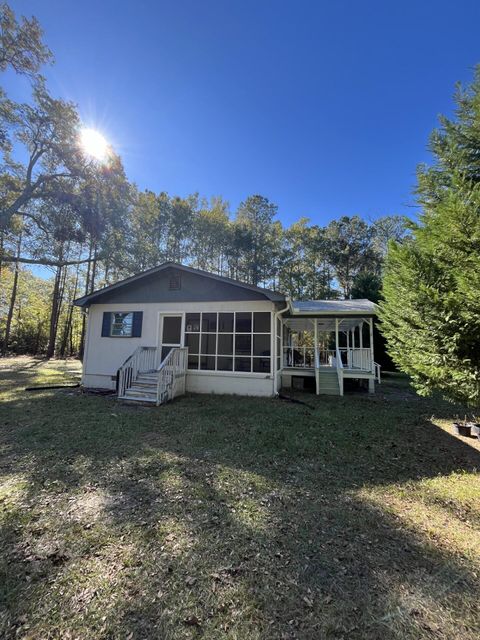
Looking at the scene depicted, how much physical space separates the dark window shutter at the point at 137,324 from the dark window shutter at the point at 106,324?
101 cm

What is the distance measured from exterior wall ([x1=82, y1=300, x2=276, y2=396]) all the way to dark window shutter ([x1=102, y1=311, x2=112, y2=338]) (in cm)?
13

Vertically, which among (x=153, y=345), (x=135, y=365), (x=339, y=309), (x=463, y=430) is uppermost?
(x=339, y=309)

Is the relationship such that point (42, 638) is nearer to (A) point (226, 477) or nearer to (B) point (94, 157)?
(A) point (226, 477)

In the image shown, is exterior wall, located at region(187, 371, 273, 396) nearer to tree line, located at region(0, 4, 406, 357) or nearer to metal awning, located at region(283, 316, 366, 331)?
metal awning, located at region(283, 316, 366, 331)

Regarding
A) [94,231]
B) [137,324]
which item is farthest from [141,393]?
[94,231]

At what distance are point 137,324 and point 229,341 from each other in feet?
10.8

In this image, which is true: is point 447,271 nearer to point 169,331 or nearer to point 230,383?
point 230,383

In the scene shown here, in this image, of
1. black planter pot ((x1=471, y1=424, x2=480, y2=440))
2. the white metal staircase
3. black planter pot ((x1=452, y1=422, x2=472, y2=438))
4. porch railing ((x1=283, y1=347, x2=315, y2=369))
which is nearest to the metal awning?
porch railing ((x1=283, y1=347, x2=315, y2=369))

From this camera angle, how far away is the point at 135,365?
8.84 metres

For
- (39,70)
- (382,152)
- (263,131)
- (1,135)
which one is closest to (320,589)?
(263,131)

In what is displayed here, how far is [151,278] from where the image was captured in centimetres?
997

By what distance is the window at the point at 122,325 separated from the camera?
9.91 metres

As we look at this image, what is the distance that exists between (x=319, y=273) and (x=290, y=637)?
26336mm

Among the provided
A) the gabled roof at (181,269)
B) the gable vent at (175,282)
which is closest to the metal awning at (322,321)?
the gabled roof at (181,269)
